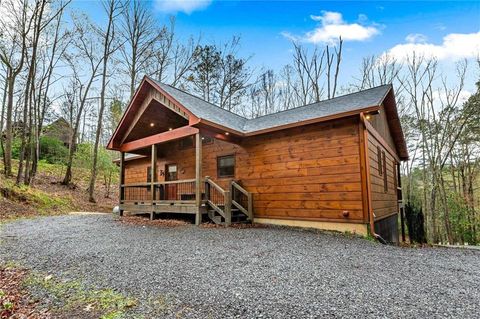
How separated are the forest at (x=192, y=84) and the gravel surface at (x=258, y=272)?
9566mm

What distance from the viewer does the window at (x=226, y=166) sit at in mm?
9117

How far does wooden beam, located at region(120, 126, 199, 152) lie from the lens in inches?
305

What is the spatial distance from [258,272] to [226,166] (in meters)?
6.04

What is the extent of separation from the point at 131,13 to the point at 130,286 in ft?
60.1

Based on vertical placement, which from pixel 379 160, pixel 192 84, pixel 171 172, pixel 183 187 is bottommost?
pixel 183 187

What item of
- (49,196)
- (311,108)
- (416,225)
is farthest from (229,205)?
(49,196)

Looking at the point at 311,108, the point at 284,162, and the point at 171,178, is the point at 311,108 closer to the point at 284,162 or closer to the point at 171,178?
the point at 284,162

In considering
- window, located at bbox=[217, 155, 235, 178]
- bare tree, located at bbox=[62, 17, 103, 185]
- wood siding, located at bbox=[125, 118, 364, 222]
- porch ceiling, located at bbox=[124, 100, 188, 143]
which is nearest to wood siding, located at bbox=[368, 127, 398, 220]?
wood siding, located at bbox=[125, 118, 364, 222]

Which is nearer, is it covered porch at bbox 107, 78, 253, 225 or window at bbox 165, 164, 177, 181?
covered porch at bbox 107, 78, 253, 225

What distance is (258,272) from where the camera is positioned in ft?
11.3

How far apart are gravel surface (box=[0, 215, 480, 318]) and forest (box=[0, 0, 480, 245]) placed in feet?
31.4

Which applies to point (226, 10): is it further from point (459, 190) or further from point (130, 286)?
point (459, 190)

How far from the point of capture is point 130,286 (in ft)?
9.98

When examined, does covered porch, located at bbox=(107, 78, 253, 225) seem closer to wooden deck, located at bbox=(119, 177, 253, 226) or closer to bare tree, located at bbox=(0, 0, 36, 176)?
wooden deck, located at bbox=(119, 177, 253, 226)
